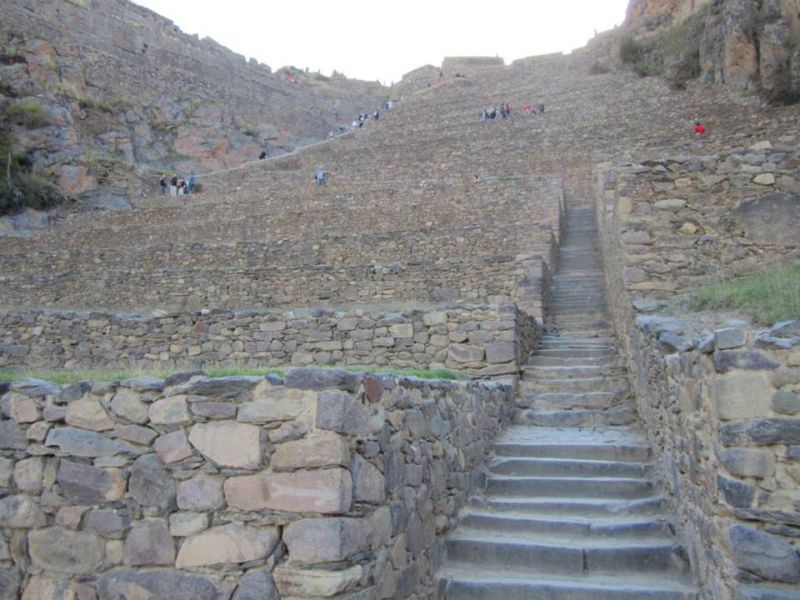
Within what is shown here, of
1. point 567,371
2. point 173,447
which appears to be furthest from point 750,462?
point 567,371

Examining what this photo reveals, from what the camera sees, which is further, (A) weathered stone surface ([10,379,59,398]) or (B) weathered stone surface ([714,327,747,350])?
(B) weathered stone surface ([714,327,747,350])

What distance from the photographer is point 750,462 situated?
386 cm

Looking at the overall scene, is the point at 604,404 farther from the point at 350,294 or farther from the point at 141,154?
the point at 141,154

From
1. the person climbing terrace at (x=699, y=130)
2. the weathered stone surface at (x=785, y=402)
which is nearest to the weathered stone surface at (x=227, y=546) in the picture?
the weathered stone surface at (x=785, y=402)

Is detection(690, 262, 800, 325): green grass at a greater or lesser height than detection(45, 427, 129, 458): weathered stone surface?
greater

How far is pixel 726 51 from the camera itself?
30578mm

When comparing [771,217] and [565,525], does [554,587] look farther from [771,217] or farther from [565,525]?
[771,217]

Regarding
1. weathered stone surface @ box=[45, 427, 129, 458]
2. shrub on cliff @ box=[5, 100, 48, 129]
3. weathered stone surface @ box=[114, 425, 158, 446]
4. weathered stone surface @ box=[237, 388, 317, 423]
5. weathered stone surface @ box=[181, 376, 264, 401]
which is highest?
shrub on cliff @ box=[5, 100, 48, 129]

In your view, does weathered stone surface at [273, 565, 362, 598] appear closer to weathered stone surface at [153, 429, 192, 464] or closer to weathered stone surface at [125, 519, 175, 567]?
weathered stone surface at [125, 519, 175, 567]

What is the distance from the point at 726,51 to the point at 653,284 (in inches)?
1072

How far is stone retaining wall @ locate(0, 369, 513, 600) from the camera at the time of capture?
3328 mm

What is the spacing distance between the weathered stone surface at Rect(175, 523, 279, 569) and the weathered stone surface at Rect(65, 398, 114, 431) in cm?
75

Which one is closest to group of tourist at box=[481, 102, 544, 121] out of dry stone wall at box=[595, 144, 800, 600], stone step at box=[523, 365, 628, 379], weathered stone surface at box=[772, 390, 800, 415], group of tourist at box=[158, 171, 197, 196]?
group of tourist at box=[158, 171, 197, 196]

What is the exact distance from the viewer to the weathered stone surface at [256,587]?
A: 129 inches
